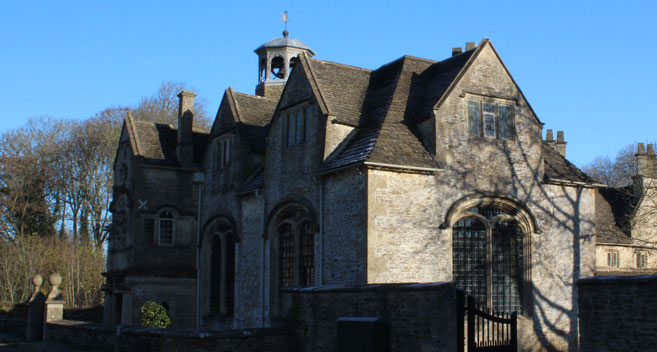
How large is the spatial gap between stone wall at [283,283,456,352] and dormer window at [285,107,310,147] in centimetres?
729

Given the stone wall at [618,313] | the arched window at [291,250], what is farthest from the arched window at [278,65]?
the stone wall at [618,313]

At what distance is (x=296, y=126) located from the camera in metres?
24.1

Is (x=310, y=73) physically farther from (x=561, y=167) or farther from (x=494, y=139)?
(x=561, y=167)

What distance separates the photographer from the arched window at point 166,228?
30969mm

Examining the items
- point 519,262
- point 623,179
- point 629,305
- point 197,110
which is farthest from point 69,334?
point 623,179

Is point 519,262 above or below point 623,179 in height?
below

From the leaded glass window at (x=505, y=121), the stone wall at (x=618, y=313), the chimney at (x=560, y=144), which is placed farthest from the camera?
the chimney at (x=560, y=144)

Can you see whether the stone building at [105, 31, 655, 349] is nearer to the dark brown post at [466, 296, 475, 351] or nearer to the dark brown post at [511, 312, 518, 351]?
the dark brown post at [511, 312, 518, 351]

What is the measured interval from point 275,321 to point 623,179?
44622mm

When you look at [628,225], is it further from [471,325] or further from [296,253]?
[471,325]

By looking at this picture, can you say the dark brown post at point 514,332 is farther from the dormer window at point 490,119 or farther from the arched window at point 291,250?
the arched window at point 291,250

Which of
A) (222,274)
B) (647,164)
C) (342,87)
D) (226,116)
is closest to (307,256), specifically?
(342,87)

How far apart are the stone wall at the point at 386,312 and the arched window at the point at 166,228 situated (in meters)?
14.3

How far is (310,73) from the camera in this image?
76.9ft
